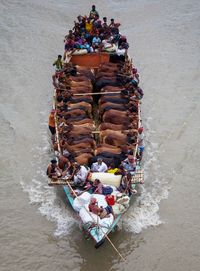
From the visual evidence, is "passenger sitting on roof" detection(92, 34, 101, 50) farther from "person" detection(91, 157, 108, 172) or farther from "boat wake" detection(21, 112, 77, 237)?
"person" detection(91, 157, 108, 172)

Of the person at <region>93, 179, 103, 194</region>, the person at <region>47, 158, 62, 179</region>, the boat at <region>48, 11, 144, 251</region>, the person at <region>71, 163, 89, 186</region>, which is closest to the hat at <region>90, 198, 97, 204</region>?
the boat at <region>48, 11, 144, 251</region>

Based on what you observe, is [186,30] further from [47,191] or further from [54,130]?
[47,191]

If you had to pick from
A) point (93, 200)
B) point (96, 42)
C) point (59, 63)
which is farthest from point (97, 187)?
point (96, 42)

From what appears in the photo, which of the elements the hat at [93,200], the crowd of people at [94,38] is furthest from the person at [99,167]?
the crowd of people at [94,38]

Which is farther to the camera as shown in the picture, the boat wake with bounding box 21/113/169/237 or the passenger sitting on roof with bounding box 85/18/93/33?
the passenger sitting on roof with bounding box 85/18/93/33

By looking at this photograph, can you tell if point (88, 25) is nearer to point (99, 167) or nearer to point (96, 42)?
point (96, 42)

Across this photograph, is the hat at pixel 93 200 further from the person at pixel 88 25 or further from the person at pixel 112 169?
the person at pixel 88 25
